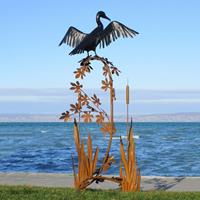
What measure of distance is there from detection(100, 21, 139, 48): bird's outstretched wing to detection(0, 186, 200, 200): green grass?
2.61m

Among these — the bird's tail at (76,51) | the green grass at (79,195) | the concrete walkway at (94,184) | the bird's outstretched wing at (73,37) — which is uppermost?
the bird's outstretched wing at (73,37)

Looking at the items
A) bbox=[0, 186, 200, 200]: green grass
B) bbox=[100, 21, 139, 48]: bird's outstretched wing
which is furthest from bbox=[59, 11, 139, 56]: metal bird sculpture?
bbox=[0, 186, 200, 200]: green grass

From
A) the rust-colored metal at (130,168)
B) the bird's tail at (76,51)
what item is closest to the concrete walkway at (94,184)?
the rust-colored metal at (130,168)

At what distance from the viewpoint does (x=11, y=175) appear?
1356 cm

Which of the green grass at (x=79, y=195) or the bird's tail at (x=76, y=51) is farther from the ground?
the bird's tail at (x=76, y=51)

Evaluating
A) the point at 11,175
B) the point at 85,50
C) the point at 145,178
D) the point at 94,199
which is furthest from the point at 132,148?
the point at 11,175

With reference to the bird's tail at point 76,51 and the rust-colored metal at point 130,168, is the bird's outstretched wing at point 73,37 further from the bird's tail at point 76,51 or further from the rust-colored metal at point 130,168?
the rust-colored metal at point 130,168

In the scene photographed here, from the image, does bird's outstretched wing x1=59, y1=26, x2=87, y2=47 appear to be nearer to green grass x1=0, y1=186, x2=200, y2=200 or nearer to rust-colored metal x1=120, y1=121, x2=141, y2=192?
rust-colored metal x1=120, y1=121, x2=141, y2=192

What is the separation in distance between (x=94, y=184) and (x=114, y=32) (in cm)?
335

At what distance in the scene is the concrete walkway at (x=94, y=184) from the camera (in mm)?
11569

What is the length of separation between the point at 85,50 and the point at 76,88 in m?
0.69

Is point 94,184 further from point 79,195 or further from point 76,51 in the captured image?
point 76,51

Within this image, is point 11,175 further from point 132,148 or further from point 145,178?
point 132,148

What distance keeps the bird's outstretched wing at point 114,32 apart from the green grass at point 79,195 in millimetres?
2607
